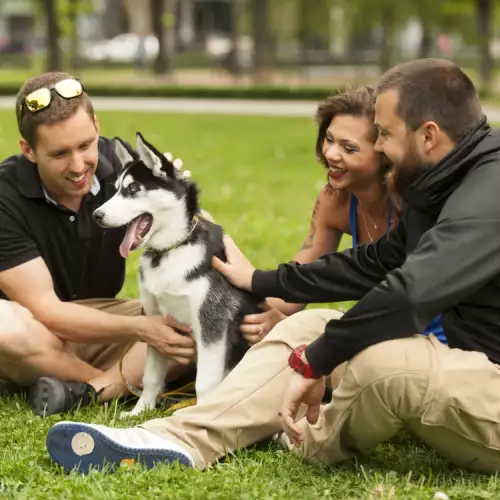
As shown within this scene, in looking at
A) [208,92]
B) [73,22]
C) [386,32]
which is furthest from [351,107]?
[73,22]

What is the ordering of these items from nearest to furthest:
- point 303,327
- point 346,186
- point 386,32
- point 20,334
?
point 303,327, point 346,186, point 20,334, point 386,32

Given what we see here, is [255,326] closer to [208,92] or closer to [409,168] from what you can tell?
[409,168]

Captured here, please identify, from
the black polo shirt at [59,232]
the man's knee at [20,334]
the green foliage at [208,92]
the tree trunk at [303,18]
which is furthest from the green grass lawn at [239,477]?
the tree trunk at [303,18]

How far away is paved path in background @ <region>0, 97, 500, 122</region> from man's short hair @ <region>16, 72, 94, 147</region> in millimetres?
17068

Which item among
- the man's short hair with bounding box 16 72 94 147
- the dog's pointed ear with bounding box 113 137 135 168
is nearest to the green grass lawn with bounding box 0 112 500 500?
the dog's pointed ear with bounding box 113 137 135 168

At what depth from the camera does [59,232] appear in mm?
5156

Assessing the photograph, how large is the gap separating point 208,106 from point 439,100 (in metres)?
22.0

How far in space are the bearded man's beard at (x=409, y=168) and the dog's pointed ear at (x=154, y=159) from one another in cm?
116

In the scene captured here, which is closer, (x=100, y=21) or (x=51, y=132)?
(x=51, y=132)

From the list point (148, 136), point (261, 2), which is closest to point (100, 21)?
point (261, 2)

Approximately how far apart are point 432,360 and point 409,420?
0.24 meters

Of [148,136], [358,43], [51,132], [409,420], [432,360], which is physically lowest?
[358,43]

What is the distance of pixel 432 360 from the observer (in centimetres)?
364

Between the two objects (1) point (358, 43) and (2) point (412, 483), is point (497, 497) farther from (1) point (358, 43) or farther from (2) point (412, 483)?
(1) point (358, 43)
